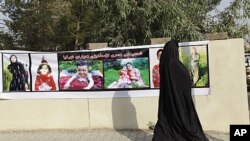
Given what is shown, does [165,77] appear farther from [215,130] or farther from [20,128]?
[20,128]

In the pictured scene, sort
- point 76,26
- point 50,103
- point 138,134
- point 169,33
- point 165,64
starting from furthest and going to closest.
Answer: point 76,26
point 169,33
point 50,103
point 138,134
point 165,64

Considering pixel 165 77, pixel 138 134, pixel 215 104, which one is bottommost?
pixel 138 134

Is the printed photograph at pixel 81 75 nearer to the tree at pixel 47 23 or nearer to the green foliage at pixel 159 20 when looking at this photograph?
the green foliage at pixel 159 20

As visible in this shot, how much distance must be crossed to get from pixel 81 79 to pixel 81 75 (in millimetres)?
84

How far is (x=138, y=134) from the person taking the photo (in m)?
9.21

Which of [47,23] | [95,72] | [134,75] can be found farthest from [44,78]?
[47,23]

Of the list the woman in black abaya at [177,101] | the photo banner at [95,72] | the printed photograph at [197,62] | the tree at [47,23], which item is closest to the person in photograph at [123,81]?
the photo banner at [95,72]

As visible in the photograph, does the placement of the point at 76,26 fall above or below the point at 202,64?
above

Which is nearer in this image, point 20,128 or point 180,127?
point 180,127

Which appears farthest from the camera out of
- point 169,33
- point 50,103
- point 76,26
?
point 76,26

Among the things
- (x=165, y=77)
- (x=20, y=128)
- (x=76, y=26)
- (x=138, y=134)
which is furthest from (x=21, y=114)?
(x=76, y=26)

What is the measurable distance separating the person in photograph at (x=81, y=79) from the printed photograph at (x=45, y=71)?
324 mm

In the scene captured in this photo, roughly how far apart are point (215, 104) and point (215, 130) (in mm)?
519

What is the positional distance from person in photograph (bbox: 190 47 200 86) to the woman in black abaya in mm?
1733
